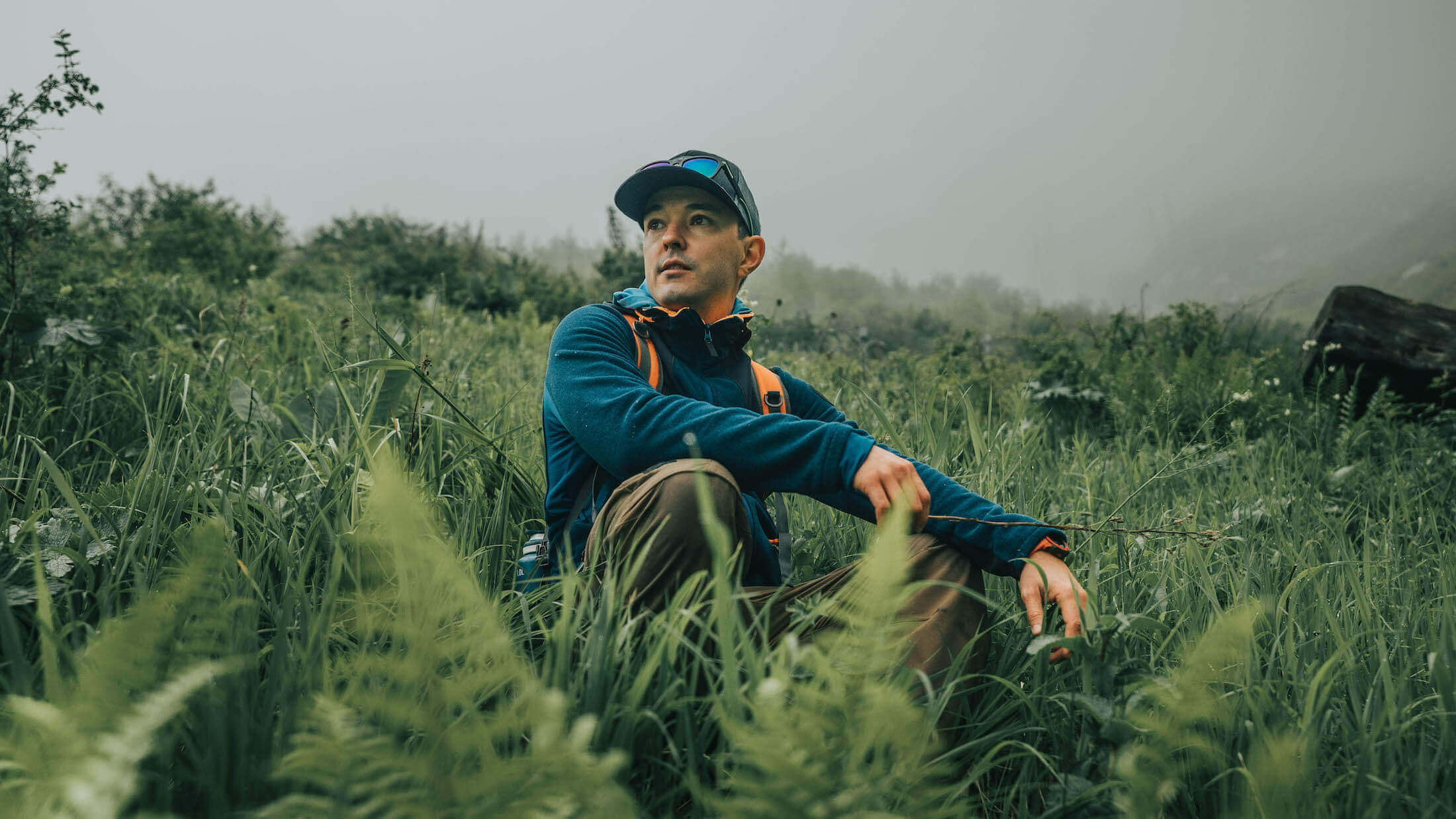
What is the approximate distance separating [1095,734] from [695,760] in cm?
70

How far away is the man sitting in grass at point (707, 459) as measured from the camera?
151 centimetres

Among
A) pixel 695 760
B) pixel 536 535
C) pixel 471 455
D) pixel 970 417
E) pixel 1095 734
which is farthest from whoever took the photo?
pixel 970 417

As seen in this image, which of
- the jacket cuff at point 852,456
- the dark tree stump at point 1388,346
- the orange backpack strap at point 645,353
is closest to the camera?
the jacket cuff at point 852,456

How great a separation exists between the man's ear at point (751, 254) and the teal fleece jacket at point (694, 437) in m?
0.23

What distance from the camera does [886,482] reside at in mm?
1529

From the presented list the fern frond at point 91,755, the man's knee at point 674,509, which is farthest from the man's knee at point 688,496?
the fern frond at point 91,755

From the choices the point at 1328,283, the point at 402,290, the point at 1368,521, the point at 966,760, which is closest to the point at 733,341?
the point at 966,760

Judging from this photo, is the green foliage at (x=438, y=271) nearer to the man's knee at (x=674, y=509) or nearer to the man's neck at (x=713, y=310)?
the man's neck at (x=713, y=310)

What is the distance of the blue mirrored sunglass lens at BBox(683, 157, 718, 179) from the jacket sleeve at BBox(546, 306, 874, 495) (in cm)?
65

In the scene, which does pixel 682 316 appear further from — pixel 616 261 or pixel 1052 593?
pixel 616 261

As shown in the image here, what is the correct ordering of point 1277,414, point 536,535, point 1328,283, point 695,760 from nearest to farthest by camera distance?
point 695,760 < point 536,535 < point 1277,414 < point 1328,283

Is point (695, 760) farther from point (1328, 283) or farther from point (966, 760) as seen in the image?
point (1328, 283)

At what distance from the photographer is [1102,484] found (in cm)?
291

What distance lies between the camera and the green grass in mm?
765
